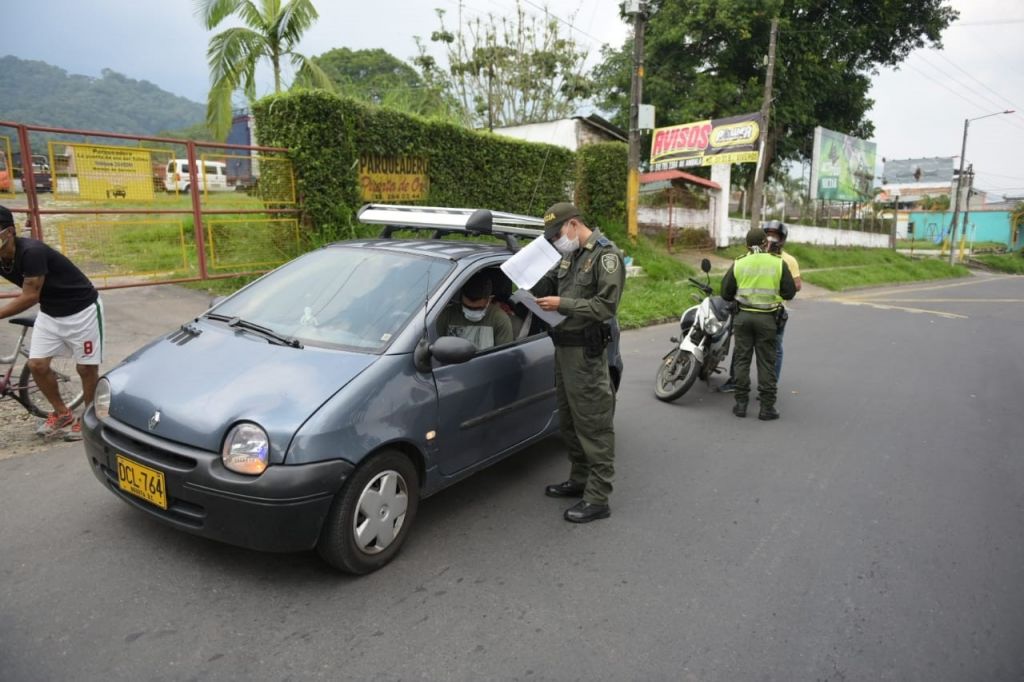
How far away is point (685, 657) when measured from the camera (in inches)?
104

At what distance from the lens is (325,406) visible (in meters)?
2.86

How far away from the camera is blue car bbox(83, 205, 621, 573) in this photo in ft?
9.06

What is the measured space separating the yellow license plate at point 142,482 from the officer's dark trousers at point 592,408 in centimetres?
211

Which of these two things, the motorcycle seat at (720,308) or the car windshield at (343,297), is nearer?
the car windshield at (343,297)

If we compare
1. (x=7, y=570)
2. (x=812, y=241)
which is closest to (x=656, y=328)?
(x=7, y=570)

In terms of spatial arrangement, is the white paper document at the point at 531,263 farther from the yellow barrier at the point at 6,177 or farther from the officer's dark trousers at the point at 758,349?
the yellow barrier at the point at 6,177

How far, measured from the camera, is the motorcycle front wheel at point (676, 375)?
6.26 metres

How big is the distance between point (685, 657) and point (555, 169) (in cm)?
1482

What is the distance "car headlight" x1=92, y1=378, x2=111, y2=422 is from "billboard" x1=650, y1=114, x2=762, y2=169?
759 inches

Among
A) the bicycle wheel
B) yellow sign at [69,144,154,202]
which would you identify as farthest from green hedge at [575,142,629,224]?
the bicycle wheel

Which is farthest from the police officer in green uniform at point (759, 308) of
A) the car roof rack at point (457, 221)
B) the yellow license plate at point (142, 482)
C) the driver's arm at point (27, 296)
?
the driver's arm at point (27, 296)

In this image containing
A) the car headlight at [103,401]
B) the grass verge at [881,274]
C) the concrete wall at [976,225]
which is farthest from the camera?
the concrete wall at [976,225]

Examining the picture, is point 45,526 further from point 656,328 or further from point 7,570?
point 656,328

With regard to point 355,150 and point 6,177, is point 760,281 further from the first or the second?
point 6,177
